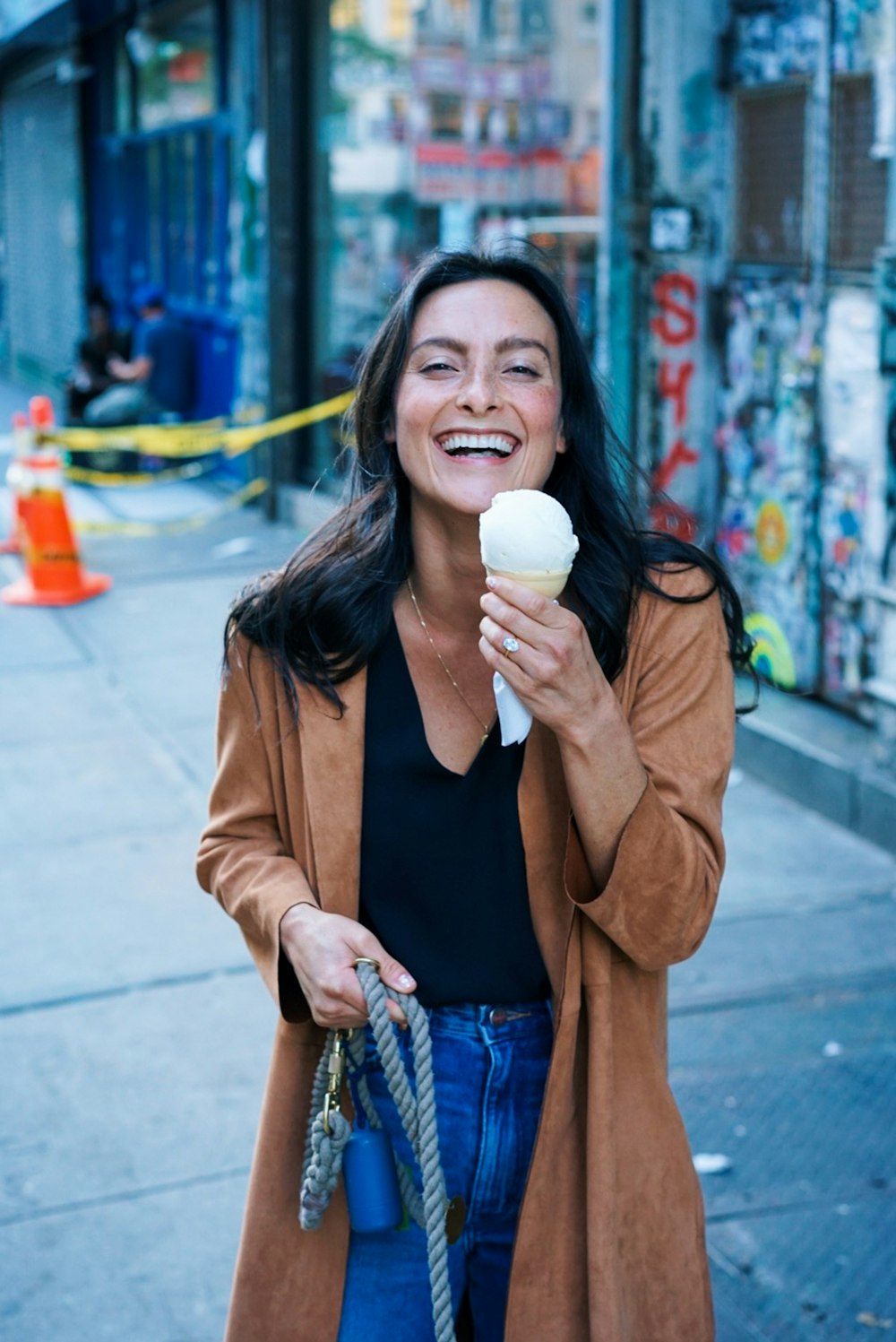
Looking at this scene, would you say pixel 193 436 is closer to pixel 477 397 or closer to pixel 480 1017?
pixel 477 397

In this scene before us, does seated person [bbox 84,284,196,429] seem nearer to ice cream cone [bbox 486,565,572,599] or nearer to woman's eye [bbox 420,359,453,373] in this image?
woman's eye [bbox 420,359,453,373]

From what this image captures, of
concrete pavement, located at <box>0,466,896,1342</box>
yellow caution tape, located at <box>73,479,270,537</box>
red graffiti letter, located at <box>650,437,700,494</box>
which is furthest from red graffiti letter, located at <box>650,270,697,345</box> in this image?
yellow caution tape, located at <box>73,479,270,537</box>

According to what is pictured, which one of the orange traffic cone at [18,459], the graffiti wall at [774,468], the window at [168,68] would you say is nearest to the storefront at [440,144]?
the graffiti wall at [774,468]

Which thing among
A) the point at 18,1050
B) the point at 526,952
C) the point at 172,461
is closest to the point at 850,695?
the point at 18,1050

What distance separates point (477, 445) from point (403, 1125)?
36.7 inches

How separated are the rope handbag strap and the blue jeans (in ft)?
0.17

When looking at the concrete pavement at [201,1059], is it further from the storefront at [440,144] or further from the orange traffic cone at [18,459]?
the orange traffic cone at [18,459]

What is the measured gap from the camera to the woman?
2.07 m

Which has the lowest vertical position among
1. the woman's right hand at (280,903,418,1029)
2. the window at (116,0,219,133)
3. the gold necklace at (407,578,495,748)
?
the woman's right hand at (280,903,418,1029)

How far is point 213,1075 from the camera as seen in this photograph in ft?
14.3

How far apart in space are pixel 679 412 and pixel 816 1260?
454cm

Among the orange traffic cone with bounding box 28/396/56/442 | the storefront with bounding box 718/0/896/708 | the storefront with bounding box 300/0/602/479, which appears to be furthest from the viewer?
the orange traffic cone with bounding box 28/396/56/442

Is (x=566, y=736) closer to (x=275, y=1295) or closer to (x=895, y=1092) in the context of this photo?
(x=275, y=1295)

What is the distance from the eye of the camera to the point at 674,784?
2.06 meters
